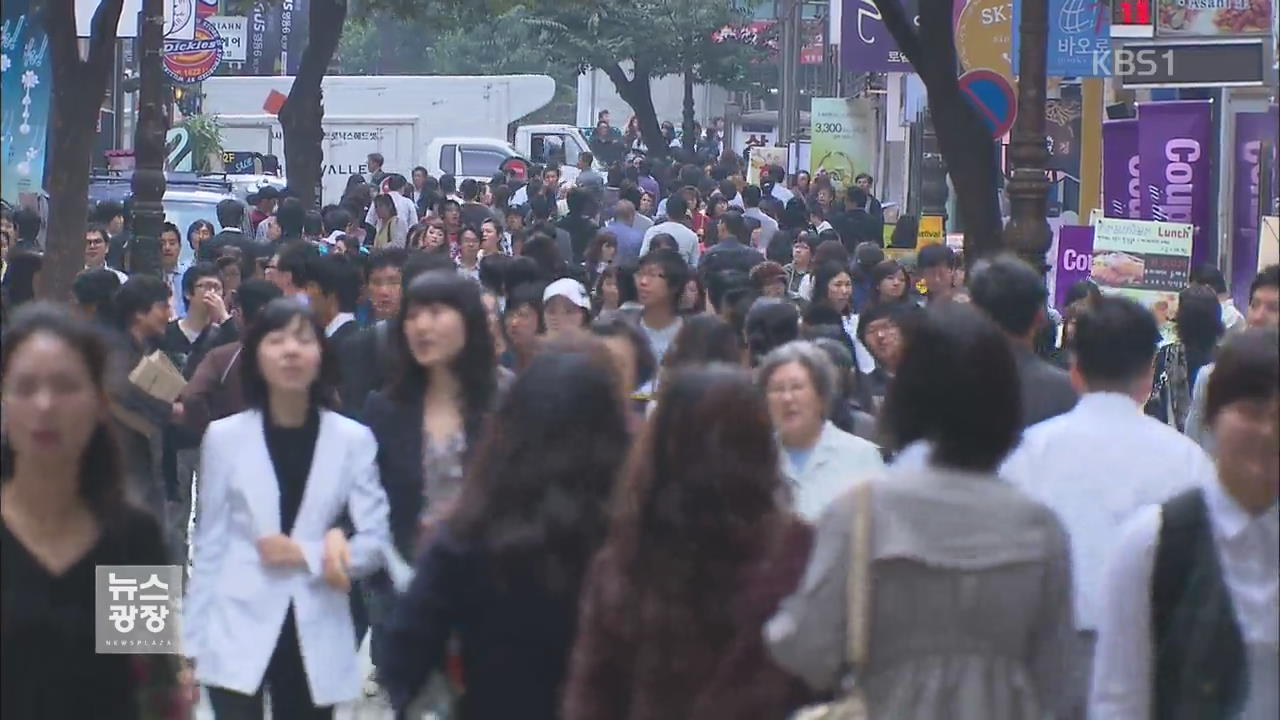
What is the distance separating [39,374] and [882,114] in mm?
35648

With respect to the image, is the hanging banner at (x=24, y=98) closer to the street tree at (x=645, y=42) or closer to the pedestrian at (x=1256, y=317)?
the pedestrian at (x=1256, y=317)

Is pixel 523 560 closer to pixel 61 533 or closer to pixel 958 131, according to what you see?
pixel 61 533

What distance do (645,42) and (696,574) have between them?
151 ft

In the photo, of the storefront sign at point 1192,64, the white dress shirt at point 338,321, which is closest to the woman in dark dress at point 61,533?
the white dress shirt at point 338,321

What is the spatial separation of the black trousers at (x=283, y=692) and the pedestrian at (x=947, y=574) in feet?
6.74

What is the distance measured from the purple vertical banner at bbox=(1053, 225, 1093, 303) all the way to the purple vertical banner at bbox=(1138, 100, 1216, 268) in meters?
2.24

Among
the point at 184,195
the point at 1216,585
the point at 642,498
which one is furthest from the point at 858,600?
the point at 184,195

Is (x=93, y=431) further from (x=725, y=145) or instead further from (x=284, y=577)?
(x=725, y=145)

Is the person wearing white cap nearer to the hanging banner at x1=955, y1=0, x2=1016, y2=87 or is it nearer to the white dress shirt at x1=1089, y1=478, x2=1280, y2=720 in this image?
the white dress shirt at x1=1089, y1=478, x2=1280, y2=720

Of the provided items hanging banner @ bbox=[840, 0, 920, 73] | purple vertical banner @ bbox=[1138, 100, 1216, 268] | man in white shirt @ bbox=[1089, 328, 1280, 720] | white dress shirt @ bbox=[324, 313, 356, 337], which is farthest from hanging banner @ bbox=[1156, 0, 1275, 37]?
hanging banner @ bbox=[840, 0, 920, 73]

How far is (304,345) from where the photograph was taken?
624 centimetres

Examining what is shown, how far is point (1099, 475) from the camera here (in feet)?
18.8

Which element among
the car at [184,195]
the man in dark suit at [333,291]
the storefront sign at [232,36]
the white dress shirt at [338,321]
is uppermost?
the storefront sign at [232,36]

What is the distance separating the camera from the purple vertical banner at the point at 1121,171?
16719mm
